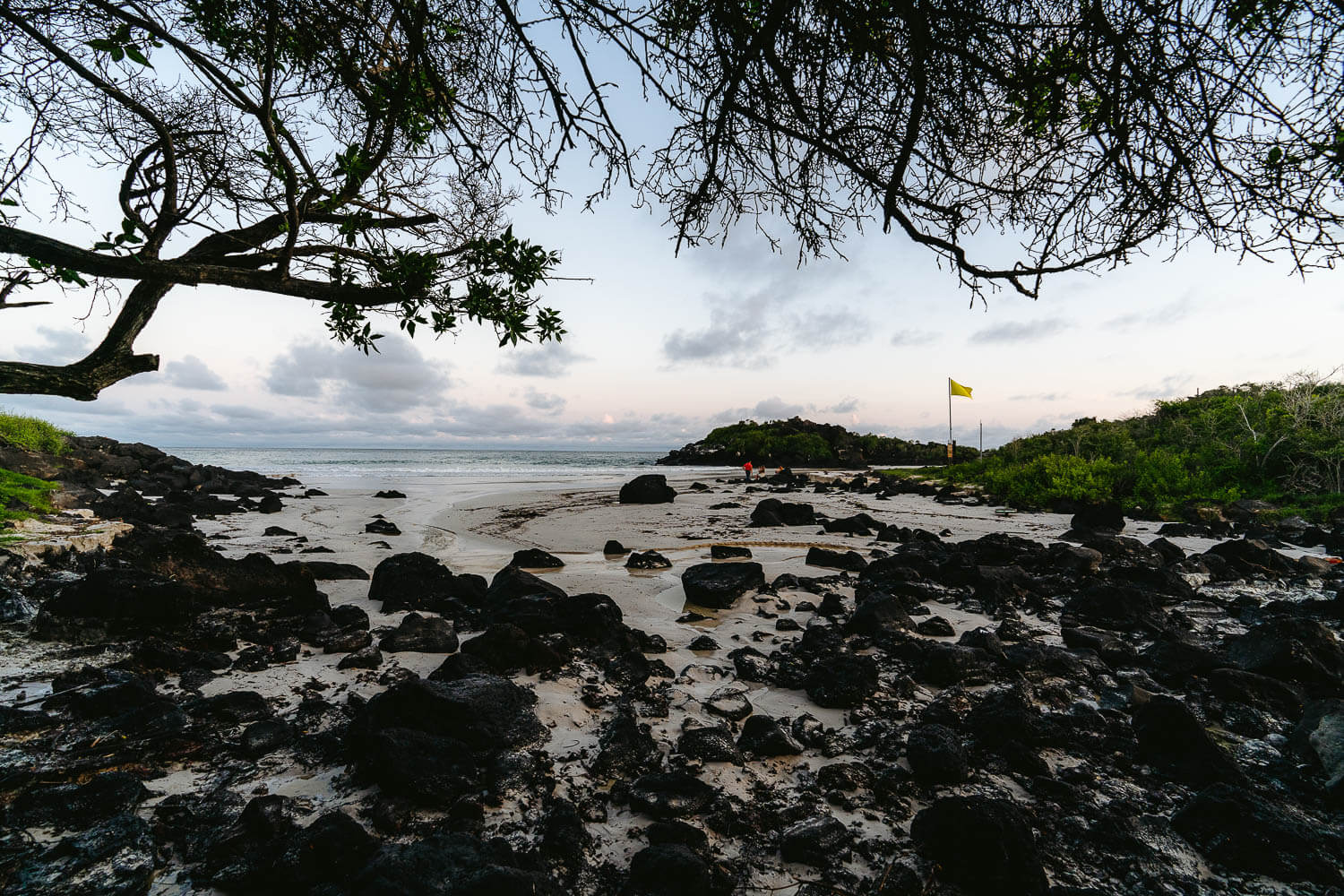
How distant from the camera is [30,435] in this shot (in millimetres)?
16578

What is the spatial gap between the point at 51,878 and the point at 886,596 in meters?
5.18

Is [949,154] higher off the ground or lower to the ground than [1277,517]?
higher

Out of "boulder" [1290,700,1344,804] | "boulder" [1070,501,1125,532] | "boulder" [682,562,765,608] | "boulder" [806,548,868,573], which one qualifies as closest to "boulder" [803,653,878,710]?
"boulder" [682,562,765,608]

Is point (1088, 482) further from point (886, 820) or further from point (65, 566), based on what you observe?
point (65, 566)

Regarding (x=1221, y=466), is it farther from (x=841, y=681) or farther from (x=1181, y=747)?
(x=841, y=681)

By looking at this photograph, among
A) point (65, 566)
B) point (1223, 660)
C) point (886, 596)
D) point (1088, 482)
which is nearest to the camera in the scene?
point (1223, 660)

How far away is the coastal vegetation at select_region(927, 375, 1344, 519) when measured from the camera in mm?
12875

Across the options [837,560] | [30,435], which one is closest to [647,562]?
[837,560]

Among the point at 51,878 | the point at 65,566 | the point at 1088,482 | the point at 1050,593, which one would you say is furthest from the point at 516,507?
the point at 1088,482

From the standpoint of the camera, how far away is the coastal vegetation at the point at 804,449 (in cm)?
5128

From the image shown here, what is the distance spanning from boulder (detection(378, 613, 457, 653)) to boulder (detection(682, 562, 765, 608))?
249 centimetres

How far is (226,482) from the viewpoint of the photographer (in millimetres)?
18203

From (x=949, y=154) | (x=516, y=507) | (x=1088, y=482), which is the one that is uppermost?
(x=949, y=154)

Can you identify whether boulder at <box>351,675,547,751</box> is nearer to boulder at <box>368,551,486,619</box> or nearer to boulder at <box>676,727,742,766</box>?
boulder at <box>676,727,742,766</box>
